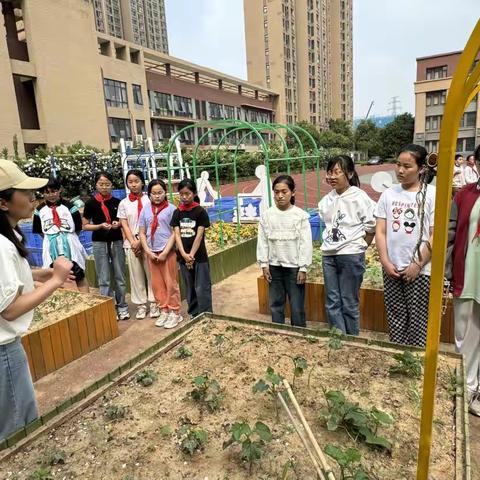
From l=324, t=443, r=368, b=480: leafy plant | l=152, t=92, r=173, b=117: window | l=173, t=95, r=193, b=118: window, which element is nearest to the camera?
l=324, t=443, r=368, b=480: leafy plant

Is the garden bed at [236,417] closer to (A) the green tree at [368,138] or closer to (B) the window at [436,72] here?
(B) the window at [436,72]

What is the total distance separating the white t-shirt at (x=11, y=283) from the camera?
4.98 ft

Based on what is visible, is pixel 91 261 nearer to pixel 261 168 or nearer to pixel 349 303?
pixel 261 168

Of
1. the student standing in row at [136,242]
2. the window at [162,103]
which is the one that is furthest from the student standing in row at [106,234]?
the window at [162,103]

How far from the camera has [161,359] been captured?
244 centimetres

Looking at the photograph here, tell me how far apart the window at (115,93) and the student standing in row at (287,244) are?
2813cm

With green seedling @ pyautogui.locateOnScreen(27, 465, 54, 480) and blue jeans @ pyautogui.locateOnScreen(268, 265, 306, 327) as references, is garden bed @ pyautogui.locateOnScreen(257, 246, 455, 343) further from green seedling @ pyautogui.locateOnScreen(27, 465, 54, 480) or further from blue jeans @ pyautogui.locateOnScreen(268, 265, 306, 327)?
green seedling @ pyautogui.locateOnScreen(27, 465, 54, 480)

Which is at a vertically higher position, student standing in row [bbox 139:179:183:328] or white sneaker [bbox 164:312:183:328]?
student standing in row [bbox 139:179:183:328]

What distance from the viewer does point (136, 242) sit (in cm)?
419

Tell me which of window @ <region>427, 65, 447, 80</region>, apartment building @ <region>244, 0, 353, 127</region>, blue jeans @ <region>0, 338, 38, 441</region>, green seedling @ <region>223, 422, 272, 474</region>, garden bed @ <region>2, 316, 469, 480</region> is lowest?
garden bed @ <region>2, 316, 469, 480</region>

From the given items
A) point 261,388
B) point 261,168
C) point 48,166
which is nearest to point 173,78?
point 48,166

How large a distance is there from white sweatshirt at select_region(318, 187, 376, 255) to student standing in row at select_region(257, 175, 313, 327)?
0.84 feet

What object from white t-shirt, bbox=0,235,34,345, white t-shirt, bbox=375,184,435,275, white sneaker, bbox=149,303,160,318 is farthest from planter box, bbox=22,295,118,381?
white t-shirt, bbox=375,184,435,275

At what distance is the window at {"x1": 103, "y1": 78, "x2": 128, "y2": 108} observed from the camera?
27967mm
